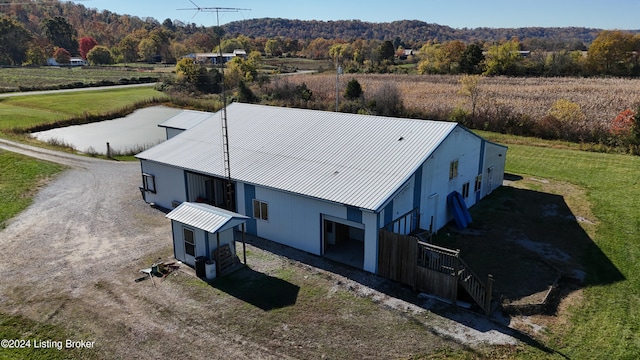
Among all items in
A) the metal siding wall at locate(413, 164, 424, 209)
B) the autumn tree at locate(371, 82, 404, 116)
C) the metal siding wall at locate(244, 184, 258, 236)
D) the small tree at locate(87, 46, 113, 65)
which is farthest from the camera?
the small tree at locate(87, 46, 113, 65)

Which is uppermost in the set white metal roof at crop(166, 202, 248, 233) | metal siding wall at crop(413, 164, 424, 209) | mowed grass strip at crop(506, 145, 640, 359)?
metal siding wall at crop(413, 164, 424, 209)

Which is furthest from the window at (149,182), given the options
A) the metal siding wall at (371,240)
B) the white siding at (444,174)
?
the white siding at (444,174)

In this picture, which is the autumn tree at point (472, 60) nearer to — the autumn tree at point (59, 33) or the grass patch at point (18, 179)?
the grass patch at point (18, 179)

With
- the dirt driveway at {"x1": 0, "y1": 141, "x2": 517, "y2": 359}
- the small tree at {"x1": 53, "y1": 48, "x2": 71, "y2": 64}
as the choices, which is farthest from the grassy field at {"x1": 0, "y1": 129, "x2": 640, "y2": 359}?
the small tree at {"x1": 53, "y1": 48, "x2": 71, "y2": 64}

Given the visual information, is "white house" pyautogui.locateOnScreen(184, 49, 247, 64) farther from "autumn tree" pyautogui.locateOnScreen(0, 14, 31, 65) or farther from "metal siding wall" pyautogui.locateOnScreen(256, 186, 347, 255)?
"autumn tree" pyautogui.locateOnScreen(0, 14, 31, 65)

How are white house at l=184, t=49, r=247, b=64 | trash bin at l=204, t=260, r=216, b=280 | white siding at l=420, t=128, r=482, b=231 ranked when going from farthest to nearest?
white house at l=184, t=49, r=247, b=64 < white siding at l=420, t=128, r=482, b=231 < trash bin at l=204, t=260, r=216, b=280

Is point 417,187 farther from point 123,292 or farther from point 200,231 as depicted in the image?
point 123,292

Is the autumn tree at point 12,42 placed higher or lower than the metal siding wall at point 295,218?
higher

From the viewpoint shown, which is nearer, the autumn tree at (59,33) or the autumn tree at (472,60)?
the autumn tree at (472,60)
